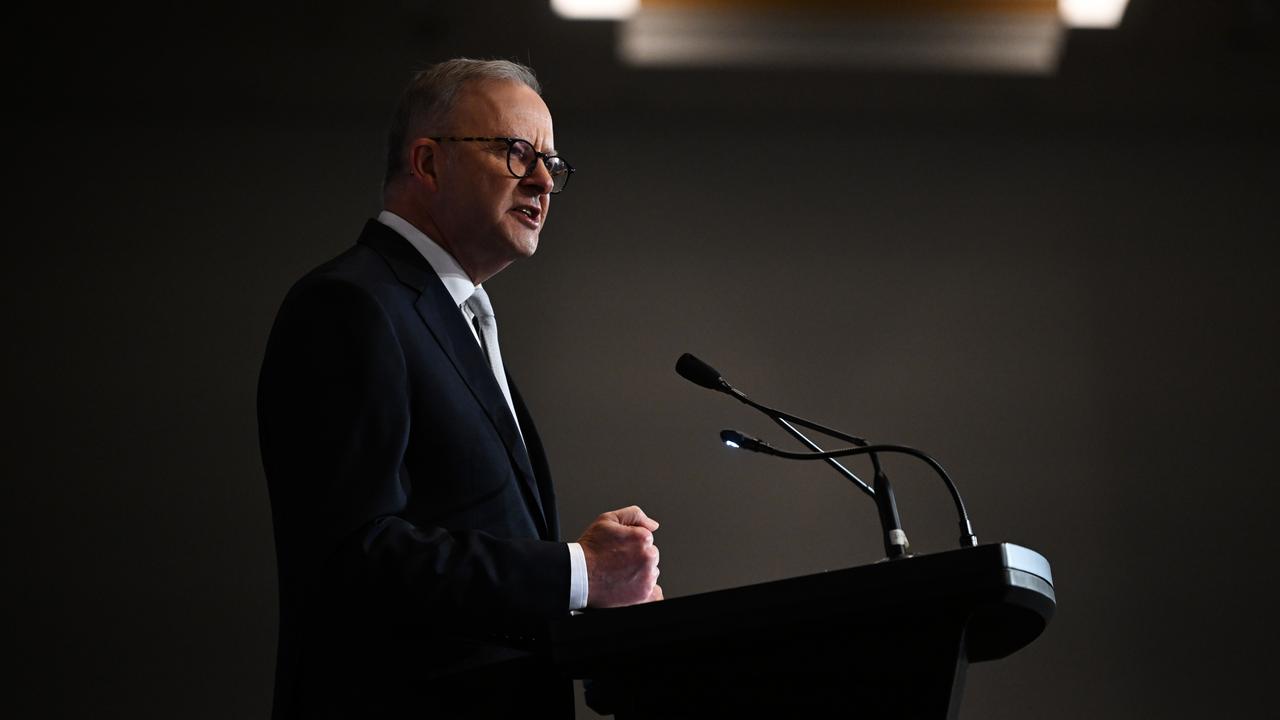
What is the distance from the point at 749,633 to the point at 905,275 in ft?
9.55

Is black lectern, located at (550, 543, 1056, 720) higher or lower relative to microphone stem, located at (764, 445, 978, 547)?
lower

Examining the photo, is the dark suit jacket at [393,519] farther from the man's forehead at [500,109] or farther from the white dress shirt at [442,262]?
the man's forehead at [500,109]

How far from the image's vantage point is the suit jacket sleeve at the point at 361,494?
47.6 inches

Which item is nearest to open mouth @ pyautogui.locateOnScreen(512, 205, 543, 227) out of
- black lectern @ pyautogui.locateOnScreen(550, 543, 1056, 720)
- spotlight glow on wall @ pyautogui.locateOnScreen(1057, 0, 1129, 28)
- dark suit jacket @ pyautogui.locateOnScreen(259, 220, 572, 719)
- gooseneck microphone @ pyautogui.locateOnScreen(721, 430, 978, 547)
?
dark suit jacket @ pyautogui.locateOnScreen(259, 220, 572, 719)

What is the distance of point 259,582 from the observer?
11.1ft

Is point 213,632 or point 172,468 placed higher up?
point 172,468

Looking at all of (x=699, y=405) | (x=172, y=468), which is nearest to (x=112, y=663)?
(x=172, y=468)

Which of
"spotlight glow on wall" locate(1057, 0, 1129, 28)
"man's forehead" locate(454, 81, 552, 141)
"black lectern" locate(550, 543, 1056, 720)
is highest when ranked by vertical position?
"spotlight glow on wall" locate(1057, 0, 1129, 28)

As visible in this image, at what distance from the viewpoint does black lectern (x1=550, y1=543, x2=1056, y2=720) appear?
3.37 ft

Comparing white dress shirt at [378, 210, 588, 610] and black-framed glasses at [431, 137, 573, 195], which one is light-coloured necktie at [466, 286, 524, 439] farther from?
black-framed glasses at [431, 137, 573, 195]

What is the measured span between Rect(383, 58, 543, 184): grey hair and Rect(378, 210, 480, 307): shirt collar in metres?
0.14

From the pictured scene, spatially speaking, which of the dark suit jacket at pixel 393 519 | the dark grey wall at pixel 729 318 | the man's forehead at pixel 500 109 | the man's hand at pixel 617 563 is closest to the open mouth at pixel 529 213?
the man's forehead at pixel 500 109

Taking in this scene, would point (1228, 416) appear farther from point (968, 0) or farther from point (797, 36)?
point (797, 36)

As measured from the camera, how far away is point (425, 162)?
1783 mm
